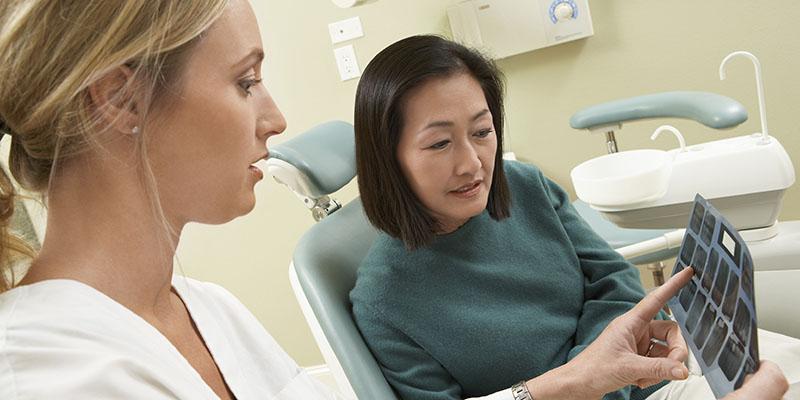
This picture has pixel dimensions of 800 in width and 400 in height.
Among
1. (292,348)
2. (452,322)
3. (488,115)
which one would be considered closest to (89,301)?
(452,322)

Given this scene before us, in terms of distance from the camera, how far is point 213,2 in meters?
0.83

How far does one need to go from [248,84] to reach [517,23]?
5.72ft

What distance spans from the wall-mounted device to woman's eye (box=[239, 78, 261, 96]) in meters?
1.61

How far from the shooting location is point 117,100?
0.80 m

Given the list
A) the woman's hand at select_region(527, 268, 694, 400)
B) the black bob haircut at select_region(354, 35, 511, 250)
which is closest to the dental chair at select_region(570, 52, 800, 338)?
the woman's hand at select_region(527, 268, 694, 400)

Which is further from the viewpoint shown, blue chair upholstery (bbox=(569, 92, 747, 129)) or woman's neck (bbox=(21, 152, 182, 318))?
blue chair upholstery (bbox=(569, 92, 747, 129))

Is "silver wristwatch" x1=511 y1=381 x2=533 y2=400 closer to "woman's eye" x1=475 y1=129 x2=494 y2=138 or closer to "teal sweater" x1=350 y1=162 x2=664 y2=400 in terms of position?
"teal sweater" x1=350 y1=162 x2=664 y2=400

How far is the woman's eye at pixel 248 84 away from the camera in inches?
34.5

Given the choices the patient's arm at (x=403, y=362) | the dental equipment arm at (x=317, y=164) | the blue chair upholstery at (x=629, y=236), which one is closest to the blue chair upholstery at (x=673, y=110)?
the blue chair upholstery at (x=629, y=236)

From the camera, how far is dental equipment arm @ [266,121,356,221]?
1.47 meters

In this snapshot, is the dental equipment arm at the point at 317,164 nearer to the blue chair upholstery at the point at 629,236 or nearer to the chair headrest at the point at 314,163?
the chair headrest at the point at 314,163

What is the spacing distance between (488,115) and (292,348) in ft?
6.18

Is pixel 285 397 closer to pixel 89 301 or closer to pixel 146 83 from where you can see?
pixel 89 301

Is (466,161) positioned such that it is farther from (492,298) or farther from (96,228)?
(96,228)
